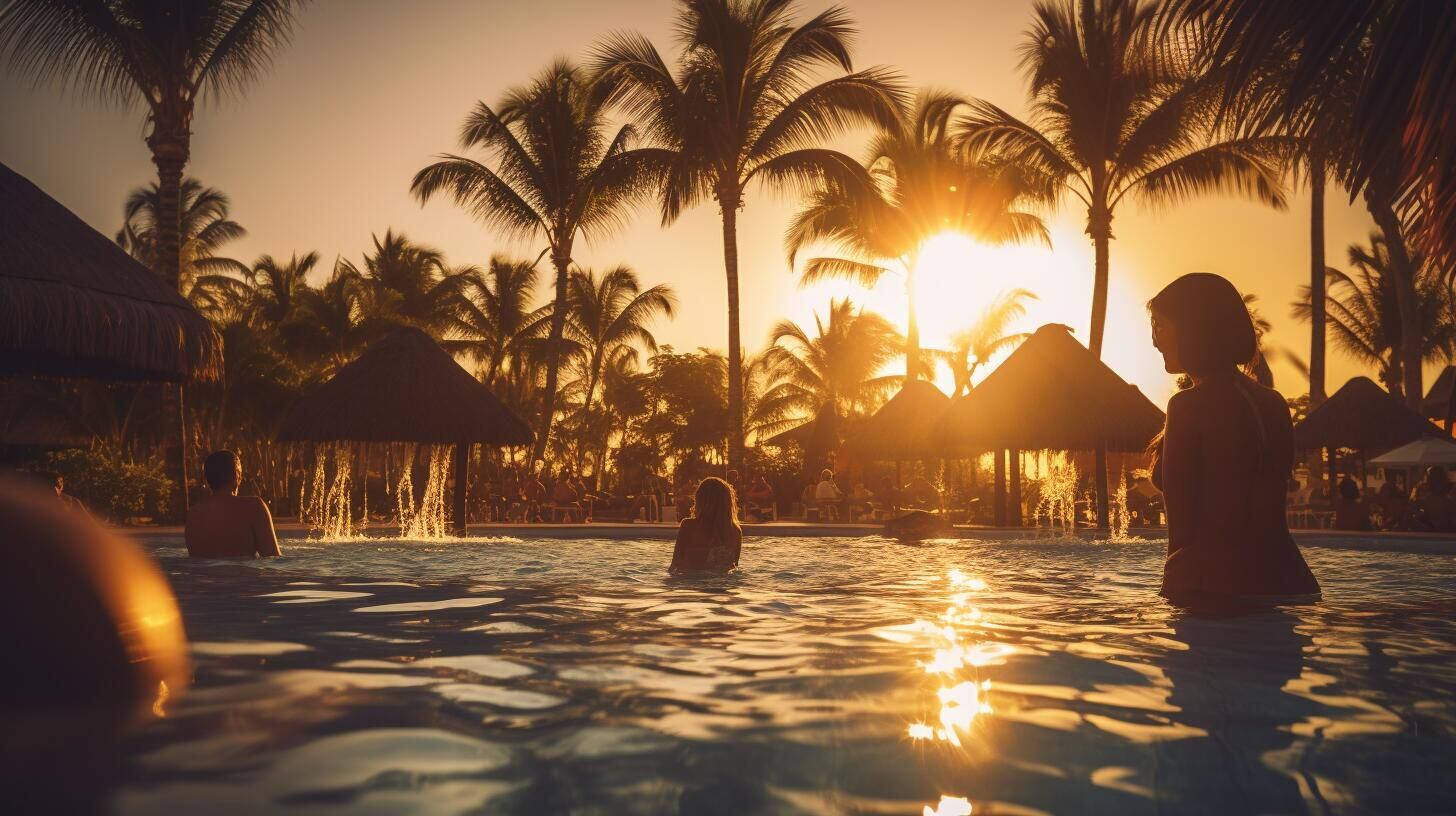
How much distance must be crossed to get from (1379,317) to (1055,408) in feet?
117

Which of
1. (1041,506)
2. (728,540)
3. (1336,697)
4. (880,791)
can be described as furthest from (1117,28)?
(880,791)

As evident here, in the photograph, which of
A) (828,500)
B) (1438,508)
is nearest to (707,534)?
(1438,508)

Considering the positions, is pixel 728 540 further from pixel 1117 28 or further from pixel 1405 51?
pixel 1117 28

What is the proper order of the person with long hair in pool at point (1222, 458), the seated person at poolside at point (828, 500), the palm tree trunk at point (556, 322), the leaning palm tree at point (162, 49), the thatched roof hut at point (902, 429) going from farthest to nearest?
1. the palm tree trunk at point (556, 322)
2. the thatched roof hut at point (902, 429)
3. the seated person at poolside at point (828, 500)
4. the leaning palm tree at point (162, 49)
5. the person with long hair in pool at point (1222, 458)

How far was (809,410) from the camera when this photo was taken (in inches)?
1795

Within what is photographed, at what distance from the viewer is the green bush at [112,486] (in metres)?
19.0

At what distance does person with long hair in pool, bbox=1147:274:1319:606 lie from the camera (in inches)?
206

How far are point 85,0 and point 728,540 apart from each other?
41.7ft

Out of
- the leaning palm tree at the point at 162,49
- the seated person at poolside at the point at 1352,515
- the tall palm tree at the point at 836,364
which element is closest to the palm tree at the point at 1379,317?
the tall palm tree at the point at 836,364

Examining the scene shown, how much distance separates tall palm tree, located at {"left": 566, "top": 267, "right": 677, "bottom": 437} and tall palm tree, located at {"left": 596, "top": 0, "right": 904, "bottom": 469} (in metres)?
18.2

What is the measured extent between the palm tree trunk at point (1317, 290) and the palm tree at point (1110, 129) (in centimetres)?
541

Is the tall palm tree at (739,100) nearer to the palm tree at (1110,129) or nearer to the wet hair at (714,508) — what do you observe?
the palm tree at (1110,129)

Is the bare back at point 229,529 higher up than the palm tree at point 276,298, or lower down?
lower down

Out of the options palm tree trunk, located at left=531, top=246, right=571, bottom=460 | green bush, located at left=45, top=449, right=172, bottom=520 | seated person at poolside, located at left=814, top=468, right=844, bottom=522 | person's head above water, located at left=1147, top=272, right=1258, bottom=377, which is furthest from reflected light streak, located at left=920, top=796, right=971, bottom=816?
palm tree trunk, located at left=531, top=246, right=571, bottom=460
